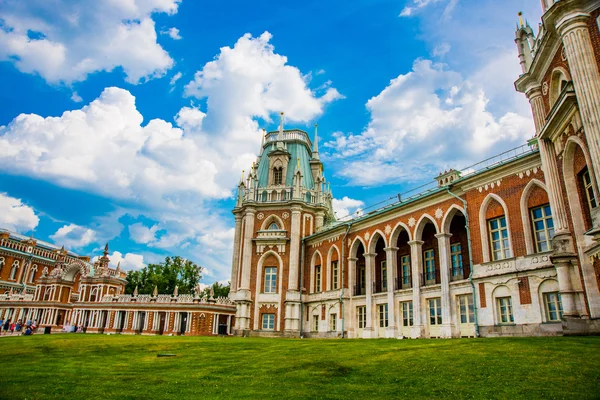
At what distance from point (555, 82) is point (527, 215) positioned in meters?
6.64

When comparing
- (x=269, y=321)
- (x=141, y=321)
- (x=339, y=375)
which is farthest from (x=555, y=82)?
(x=141, y=321)

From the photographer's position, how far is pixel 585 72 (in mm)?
15711

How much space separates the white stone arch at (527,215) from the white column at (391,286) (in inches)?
415

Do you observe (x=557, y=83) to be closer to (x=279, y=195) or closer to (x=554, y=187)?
(x=554, y=187)

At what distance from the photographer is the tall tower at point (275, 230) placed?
131 ft

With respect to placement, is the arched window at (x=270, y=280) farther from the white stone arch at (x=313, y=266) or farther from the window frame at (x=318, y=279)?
the window frame at (x=318, y=279)

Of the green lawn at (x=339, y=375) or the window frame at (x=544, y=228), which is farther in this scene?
the window frame at (x=544, y=228)

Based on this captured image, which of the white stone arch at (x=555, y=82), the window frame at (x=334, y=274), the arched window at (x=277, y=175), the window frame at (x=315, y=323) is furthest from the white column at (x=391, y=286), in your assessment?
the arched window at (x=277, y=175)

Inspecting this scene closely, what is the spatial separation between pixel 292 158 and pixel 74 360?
31.9m

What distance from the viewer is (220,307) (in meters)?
41.2

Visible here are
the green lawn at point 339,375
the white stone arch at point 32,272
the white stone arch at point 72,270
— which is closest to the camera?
the green lawn at point 339,375

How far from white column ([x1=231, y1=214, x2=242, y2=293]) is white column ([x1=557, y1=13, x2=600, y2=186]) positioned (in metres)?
32.9

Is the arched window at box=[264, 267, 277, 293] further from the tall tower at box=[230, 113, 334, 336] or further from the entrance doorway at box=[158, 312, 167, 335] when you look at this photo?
the entrance doorway at box=[158, 312, 167, 335]

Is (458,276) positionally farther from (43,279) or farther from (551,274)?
(43,279)
